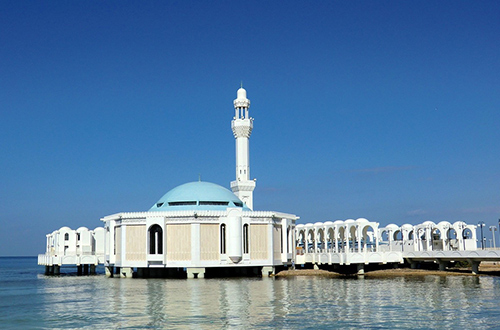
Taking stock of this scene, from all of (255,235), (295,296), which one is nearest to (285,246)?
(255,235)

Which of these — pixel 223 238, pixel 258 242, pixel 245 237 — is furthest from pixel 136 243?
pixel 258 242

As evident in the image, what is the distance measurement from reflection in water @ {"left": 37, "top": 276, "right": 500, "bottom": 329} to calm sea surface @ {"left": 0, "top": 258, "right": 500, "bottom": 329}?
4cm

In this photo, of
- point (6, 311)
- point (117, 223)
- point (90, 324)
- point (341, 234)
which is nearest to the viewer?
point (90, 324)

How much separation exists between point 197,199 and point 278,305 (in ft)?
112

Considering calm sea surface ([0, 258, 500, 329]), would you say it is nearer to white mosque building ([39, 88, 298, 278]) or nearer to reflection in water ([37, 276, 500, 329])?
reflection in water ([37, 276, 500, 329])

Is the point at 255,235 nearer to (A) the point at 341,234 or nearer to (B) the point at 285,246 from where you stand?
(B) the point at 285,246

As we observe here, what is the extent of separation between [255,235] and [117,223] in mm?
16561

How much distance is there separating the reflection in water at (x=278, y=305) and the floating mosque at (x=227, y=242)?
11.6m

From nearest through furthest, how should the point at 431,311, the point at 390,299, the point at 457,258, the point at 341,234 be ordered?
the point at 431,311 → the point at 390,299 → the point at 457,258 → the point at 341,234

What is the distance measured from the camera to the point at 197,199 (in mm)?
70250

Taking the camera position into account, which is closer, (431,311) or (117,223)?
(431,311)

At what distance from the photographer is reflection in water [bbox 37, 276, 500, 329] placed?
30766mm

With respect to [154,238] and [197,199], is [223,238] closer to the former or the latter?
[197,199]

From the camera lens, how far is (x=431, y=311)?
3409cm
